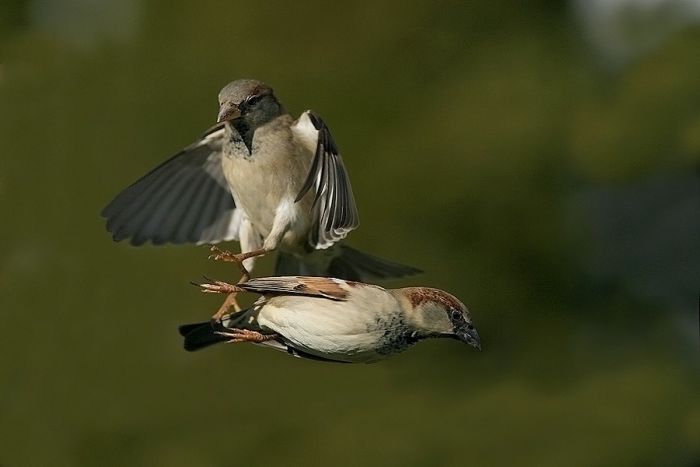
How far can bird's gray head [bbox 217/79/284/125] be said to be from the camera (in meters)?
1.56

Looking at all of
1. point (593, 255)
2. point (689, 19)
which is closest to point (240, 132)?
point (593, 255)

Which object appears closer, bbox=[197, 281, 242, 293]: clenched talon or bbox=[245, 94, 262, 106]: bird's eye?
bbox=[197, 281, 242, 293]: clenched talon

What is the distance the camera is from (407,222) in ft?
9.18

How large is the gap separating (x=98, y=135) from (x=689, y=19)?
1.76 metres

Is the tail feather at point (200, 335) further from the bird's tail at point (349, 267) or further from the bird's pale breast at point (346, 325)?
the bird's tail at point (349, 267)

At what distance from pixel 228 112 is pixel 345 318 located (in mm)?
359

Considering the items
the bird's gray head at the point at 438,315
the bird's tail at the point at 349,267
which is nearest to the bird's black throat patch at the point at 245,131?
the bird's tail at the point at 349,267

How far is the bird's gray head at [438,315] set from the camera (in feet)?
4.67

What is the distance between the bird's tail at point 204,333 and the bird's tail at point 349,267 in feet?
0.91

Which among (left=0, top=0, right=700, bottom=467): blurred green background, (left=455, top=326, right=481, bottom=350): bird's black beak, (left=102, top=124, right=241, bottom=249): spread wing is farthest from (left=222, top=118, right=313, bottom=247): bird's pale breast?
(left=0, top=0, right=700, bottom=467): blurred green background

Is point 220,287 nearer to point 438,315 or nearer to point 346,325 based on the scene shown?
point 346,325

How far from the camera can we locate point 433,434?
2.75m

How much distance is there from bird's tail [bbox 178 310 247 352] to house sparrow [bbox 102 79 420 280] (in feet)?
0.34

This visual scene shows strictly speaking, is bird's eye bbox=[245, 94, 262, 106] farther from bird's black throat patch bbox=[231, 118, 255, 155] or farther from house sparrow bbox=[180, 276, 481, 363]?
house sparrow bbox=[180, 276, 481, 363]
